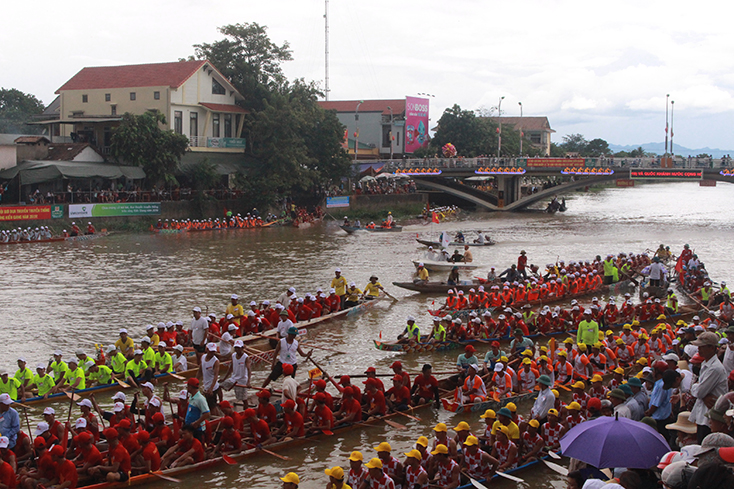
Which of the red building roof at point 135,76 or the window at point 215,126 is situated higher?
the red building roof at point 135,76

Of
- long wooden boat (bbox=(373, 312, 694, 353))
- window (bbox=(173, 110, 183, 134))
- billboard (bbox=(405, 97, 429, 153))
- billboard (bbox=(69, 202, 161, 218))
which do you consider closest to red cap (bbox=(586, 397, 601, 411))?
long wooden boat (bbox=(373, 312, 694, 353))

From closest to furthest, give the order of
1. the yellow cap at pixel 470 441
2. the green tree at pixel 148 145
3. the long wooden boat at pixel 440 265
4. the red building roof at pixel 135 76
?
1. the yellow cap at pixel 470 441
2. the long wooden boat at pixel 440 265
3. the green tree at pixel 148 145
4. the red building roof at pixel 135 76

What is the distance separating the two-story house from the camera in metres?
46.1

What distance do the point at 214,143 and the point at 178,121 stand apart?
9.48 feet

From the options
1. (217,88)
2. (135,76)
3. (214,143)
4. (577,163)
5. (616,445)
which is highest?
(135,76)

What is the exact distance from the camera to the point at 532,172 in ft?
→ 186

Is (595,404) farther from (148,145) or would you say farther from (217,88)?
(217,88)

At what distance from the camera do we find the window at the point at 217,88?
161 feet

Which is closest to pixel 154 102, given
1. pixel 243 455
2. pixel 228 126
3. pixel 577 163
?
pixel 228 126

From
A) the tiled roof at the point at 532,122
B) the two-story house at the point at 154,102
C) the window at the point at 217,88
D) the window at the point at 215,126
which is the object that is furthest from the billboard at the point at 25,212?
the tiled roof at the point at 532,122

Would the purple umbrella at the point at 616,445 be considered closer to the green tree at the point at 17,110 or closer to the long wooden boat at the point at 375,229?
A: the long wooden boat at the point at 375,229

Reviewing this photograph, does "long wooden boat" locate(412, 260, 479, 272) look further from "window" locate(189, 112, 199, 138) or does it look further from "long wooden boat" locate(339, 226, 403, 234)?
"window" locate(189, 112, 199, 138)

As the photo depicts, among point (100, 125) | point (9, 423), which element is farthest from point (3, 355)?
point (100, 125)

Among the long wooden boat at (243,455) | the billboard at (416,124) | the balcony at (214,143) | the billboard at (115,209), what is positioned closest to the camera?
the long wooden boat at (243,455)
